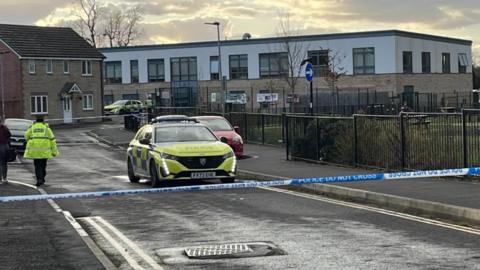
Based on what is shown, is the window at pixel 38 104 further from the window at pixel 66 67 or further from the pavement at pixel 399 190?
the pavement at pixel 399 190

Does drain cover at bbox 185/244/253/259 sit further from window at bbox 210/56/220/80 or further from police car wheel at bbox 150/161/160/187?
window at bbox 210/56/220/80

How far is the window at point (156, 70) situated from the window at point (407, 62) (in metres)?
27.2

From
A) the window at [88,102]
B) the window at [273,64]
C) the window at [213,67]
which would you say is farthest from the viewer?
the window at [213,67]

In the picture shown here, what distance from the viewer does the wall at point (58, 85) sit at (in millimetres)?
57888

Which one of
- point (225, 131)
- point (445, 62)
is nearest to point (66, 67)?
point (225, 131)

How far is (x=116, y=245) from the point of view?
884cm

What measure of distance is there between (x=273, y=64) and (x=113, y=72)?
67.9ft

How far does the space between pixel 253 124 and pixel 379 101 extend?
3678 cm

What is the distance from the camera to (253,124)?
99.1 feet

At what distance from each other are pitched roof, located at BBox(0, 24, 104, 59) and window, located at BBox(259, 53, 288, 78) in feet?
65.0

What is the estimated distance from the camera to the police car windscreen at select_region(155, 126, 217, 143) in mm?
16547

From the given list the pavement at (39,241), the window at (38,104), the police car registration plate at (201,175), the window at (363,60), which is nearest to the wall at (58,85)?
the window at (38,104)

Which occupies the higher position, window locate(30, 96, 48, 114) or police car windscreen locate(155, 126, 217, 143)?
window locate(30, 96, 48, 114)

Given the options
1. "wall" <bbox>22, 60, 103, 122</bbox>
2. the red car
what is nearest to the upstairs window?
"wall" <bbox>22, 60, 103, 122</bbox>
